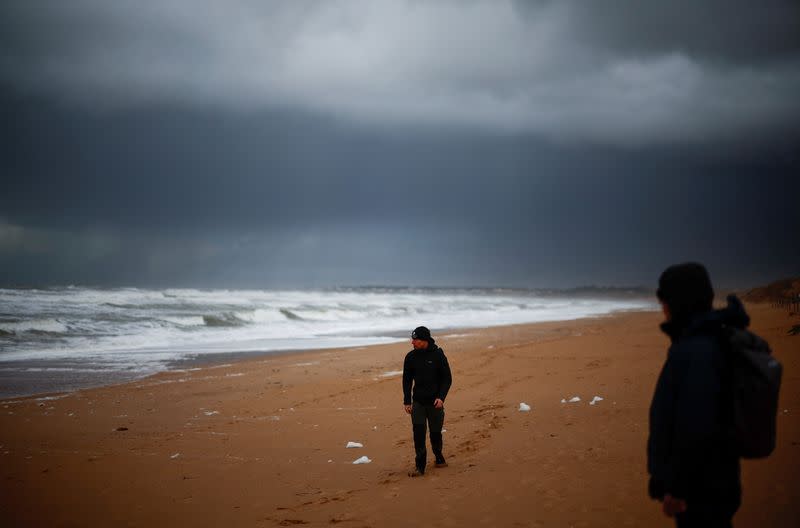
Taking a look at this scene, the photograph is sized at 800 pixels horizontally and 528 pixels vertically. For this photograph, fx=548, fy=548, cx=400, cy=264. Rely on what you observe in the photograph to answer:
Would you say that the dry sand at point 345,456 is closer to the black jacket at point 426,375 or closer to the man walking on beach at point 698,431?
the black jacket at point 426,375

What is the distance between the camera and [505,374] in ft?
47.3

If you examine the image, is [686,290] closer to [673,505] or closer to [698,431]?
[698,431]

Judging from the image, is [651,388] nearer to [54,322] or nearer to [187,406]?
[187,406]

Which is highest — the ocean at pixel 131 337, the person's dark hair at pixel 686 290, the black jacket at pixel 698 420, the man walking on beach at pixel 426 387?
the person's dark hair at pixel 686 290

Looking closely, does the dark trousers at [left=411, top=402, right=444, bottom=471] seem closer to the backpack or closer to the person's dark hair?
the person's dark hair

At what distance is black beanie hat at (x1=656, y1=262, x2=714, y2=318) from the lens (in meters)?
3.09

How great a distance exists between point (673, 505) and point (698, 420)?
500 mm

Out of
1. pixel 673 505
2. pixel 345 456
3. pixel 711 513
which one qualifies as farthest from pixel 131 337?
pixel 711 513

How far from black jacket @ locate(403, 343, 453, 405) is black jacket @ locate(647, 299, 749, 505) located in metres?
4.03

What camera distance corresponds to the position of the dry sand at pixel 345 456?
5.53 metres

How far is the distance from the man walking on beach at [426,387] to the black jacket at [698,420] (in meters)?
4.02

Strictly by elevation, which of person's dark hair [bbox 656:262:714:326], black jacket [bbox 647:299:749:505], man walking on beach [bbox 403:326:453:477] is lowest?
man walking on beach [bbox 403:326:453:477]

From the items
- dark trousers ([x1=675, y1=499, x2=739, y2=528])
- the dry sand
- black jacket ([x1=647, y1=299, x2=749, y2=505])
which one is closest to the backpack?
black jacket ([x1=647, y1=299, x2=749, y2=505])

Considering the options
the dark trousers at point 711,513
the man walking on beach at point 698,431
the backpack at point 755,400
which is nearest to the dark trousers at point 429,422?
the man walking on beach at point 698,431
